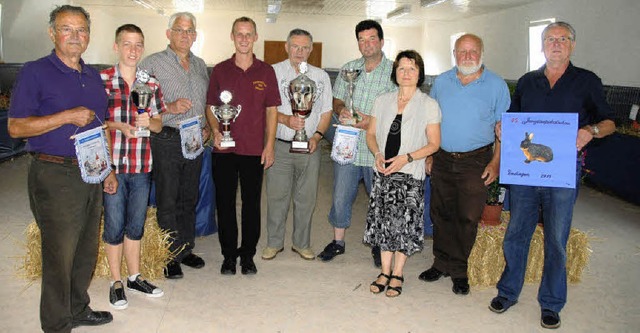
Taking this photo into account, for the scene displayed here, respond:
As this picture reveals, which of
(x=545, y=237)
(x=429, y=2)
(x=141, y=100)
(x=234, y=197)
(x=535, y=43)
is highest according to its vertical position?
(x=429, y=2)

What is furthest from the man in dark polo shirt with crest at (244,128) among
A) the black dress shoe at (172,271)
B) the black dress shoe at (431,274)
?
the black dress shoe at (431,274)

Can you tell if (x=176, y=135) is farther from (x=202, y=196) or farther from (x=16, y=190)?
(x=16, y=190)

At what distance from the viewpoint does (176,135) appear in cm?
310

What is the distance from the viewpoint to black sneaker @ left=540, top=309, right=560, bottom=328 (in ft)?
9.00

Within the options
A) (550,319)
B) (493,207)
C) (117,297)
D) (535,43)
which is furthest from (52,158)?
(535,43)

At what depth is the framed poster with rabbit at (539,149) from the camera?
2.54m

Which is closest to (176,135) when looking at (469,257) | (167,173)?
(167,173)

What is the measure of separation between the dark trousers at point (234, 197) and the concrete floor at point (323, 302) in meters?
0.20

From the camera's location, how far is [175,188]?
10.4ft

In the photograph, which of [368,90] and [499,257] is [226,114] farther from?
[499,257]

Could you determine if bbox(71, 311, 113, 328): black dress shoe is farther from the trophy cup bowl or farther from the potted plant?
the potted plant

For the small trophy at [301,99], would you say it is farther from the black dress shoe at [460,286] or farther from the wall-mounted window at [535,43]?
the wall-mounted window at [535,43]

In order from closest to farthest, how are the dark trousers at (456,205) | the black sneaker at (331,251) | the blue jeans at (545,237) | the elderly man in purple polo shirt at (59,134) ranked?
the elderly man in purple polo shirt at (59,134), the blue jeans at (545,237), the dark trousers at (456,205), the black sneaker at (331,251)

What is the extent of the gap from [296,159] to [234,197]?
0.49 metres
